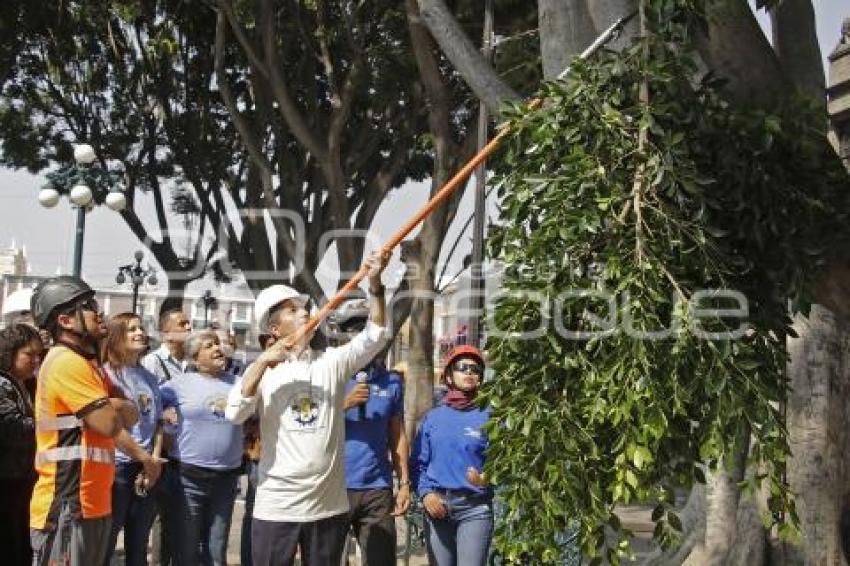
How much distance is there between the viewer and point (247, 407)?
4727 mm

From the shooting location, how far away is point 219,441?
615 cm

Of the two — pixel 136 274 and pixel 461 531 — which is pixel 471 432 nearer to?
pixel 461 531

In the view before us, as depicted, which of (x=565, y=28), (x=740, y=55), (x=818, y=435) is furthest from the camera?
(x=818, y=435)

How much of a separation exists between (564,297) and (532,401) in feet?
0.88

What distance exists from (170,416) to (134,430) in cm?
25

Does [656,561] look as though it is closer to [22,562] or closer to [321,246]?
[22,562]

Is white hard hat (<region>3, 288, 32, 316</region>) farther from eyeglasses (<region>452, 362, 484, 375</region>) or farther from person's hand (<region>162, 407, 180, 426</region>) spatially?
eyeglasses (<region>452, 362, 484, 375</region>)

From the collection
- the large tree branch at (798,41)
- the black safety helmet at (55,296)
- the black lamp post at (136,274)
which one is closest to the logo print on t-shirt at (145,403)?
the black safety helmet at (55,296)

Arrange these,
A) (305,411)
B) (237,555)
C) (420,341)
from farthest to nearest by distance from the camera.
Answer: (420,341) → (237,555) → (305,411)

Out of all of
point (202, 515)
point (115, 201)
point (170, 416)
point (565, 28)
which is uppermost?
point (115, 201)

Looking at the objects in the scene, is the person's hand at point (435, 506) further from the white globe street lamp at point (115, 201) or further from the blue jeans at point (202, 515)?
the white globe street lamp at point (115, 201)

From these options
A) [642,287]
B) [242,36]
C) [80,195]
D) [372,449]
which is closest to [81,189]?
[80,195]

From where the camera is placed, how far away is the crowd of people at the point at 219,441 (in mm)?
4227

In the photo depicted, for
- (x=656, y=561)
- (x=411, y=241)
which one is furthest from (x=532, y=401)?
(x=411, y=241)
